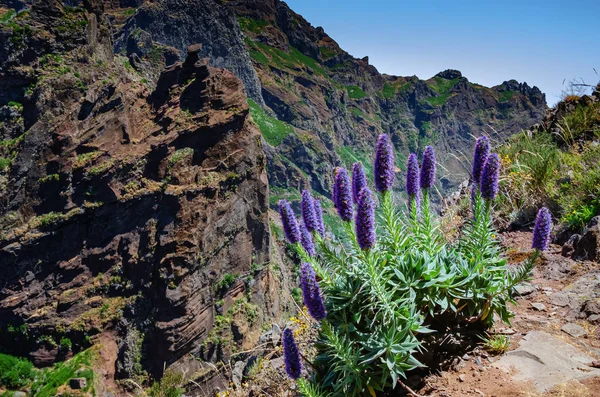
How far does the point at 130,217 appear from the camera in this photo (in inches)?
2400

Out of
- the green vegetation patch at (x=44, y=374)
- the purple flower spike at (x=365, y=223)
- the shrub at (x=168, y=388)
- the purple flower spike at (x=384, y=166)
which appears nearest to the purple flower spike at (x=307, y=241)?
the purple flower spike at (x=384, y=166)

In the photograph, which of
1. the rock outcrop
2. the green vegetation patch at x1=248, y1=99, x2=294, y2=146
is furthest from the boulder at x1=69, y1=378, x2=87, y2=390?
the green vegetation patch at x1=248, y1=99, x2=294, y2=146

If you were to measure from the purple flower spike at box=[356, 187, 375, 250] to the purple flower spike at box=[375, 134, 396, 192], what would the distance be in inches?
25.0

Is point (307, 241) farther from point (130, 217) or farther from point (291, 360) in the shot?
point (130, 217)

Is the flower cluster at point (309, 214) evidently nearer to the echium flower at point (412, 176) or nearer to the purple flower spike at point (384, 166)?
the purple flower spike at point (384, 166)

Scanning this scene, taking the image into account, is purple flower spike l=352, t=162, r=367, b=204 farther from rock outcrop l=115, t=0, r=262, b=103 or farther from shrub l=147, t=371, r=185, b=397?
rock outcrop l=115, t=0, r=262, b=103

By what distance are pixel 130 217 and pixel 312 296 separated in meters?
63.7

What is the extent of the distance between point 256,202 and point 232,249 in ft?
30.0

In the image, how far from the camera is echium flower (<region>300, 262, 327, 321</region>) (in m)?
3.51

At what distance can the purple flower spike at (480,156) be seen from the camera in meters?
4.02

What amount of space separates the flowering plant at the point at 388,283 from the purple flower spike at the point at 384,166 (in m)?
0.01

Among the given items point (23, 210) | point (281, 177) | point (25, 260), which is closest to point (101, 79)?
point (23, 210)

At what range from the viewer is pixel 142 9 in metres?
167

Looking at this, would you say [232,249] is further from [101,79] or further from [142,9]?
[142,9]
